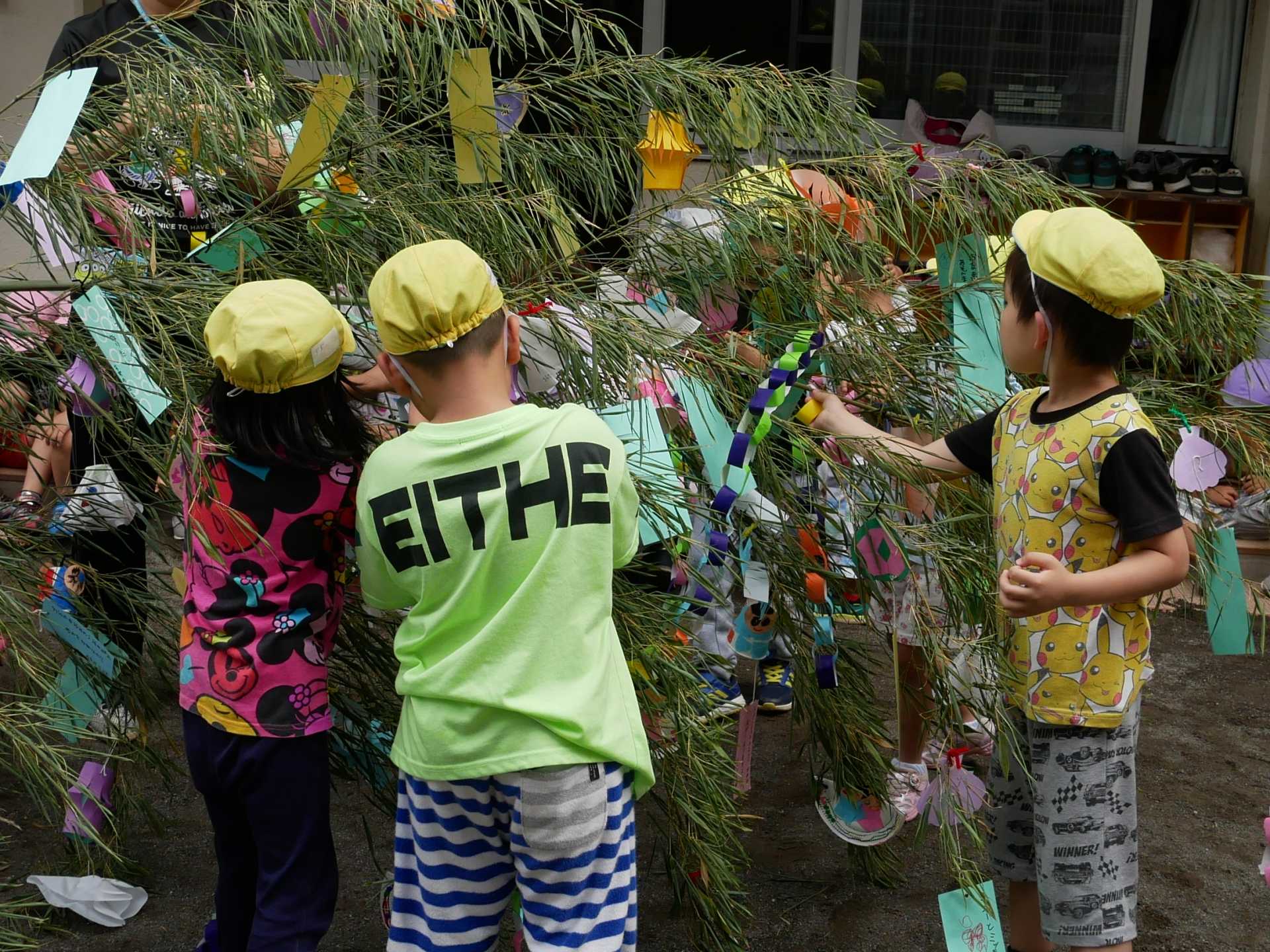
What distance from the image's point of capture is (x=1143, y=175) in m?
5.76

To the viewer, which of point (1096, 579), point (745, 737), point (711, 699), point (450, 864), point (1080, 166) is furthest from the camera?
point (1080, 166)

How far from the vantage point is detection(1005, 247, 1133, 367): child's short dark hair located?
184 cm

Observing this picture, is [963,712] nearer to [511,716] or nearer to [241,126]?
[511,716]

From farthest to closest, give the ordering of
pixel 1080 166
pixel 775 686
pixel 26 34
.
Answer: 1. pixel 1080 166
2. pixel 26 34
3. pixel 775 686

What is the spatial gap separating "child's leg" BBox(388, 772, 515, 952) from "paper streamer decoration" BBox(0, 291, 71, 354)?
0.81 metres

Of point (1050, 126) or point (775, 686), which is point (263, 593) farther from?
point (1050, 126)

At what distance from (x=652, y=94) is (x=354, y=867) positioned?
1.73 metres

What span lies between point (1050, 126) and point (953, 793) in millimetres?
5003

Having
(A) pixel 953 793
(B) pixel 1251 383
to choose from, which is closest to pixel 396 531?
(A) pixel 953 793

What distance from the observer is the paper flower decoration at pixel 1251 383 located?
2.19m

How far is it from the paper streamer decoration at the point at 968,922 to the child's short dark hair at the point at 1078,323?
2.63 feet

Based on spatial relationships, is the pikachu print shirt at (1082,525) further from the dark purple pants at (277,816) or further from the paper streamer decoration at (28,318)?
the paper streamer decoration at (28,318)

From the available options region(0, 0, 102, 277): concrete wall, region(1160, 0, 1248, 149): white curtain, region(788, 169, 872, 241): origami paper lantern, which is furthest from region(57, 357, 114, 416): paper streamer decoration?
region(1160, 0, 1248, 149): white curtain

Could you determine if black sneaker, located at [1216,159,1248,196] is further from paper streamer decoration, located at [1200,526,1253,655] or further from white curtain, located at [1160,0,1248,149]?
paper streamer decoration, located at [1200,526,1253,655]
